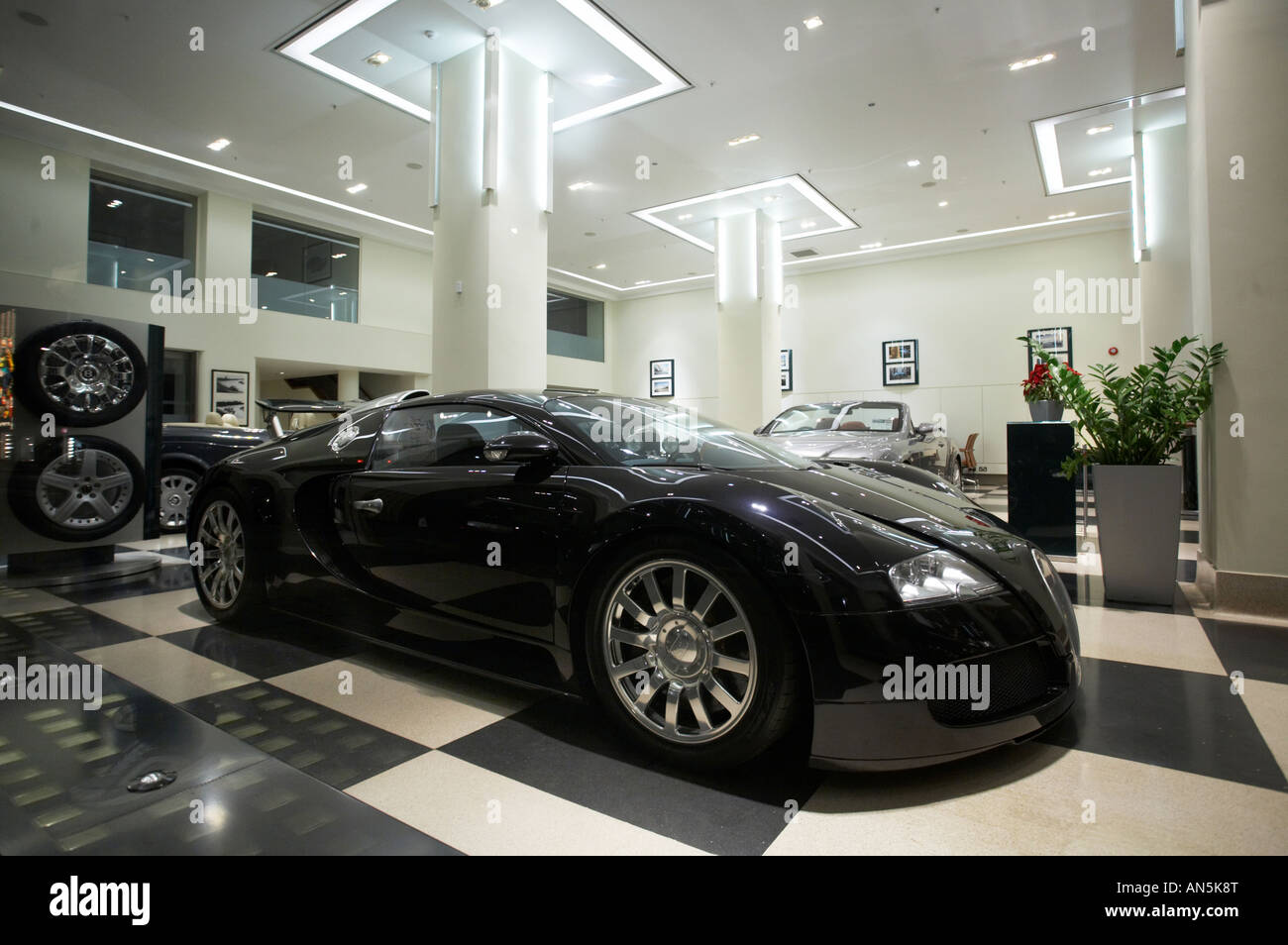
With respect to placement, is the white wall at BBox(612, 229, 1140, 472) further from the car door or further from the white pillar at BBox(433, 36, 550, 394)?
the car door

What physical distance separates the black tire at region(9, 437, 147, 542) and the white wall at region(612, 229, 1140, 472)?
40.7 feet

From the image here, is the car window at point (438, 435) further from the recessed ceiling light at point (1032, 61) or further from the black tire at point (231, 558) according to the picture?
the recessed ceiling light at point (1032, 61)

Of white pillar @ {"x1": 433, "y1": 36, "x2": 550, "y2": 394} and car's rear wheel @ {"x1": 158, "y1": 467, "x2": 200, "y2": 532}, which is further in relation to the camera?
white pillar @ {"x1": 433, "y1": 36, "x2": 550, "y2": 394}

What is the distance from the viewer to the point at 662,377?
671 inches

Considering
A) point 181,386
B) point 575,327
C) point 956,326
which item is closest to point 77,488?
point 181,386

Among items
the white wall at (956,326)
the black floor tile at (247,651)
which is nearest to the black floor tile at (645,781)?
the black floor tile at (247,651)

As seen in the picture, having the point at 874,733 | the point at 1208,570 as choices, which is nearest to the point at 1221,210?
the point at 1208,570

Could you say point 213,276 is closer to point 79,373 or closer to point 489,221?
point 489,221

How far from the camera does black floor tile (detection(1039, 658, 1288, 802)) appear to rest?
4.96 ft

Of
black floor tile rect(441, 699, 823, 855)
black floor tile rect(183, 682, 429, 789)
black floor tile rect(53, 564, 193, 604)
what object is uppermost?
black floor tile rect(53, 564, 193, 604)

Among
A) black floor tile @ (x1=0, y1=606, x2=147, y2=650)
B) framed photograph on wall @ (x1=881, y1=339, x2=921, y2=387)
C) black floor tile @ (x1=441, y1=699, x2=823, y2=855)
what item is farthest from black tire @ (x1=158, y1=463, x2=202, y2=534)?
framed photograph on wall @ (x1=881, y1=339, x2=921, y2=387)

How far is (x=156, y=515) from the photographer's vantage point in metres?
3.94
